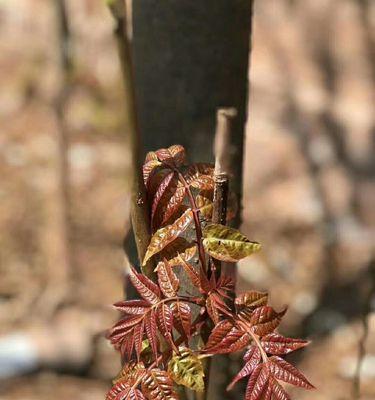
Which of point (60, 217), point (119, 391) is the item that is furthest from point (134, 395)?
point (60, 217)

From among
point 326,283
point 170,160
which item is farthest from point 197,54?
point 326,283

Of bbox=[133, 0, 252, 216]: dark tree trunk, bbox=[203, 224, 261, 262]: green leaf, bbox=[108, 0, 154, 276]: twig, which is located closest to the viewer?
bbox=[108, 0, 154, 276]: twig

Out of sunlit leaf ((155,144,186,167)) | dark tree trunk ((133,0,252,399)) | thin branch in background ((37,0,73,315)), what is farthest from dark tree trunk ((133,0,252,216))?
thin branch in background ((37,0,73,315))

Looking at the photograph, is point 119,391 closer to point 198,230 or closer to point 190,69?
point 198,230

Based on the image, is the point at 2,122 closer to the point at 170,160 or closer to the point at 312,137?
the point at 312,137

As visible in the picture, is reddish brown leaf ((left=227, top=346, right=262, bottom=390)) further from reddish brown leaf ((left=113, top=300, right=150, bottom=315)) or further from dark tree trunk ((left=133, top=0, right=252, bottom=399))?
dark tree trunk ((left=133, top=0, right=252, bottom=399))


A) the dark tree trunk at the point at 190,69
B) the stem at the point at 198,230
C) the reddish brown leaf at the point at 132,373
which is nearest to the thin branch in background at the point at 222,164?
the stem at the point at 198,230
